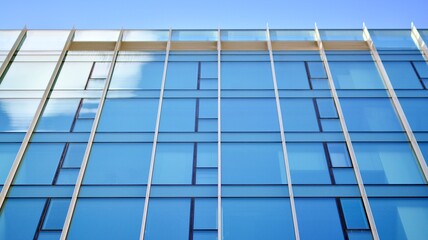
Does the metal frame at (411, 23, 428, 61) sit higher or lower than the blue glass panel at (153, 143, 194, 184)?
higher

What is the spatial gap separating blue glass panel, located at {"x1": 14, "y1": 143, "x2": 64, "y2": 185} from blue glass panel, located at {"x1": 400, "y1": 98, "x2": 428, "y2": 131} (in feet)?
45.0

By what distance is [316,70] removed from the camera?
17453 mm

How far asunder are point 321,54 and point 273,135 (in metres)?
5.76

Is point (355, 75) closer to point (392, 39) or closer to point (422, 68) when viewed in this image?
point (422, 68)

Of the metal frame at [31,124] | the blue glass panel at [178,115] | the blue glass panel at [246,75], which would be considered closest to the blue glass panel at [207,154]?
the blue glass panel at [178,115]

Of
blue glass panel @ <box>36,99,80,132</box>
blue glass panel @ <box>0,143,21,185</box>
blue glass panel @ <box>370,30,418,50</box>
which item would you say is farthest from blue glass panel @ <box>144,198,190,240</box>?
blue glass panel @ <box>370,30,418,50</box>

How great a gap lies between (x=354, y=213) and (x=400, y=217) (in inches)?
58.1

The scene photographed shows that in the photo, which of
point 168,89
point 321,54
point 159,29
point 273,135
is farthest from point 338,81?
point 159,29

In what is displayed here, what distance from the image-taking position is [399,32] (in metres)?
18.6

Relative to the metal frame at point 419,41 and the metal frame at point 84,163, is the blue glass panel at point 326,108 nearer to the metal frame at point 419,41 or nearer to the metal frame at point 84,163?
the metal frame at point 419,41

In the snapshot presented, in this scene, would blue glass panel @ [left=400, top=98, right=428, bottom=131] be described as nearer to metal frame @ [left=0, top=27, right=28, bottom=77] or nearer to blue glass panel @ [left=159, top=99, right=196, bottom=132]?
blue glass panel @ [left=159, top=99, right=196, bottom=132]

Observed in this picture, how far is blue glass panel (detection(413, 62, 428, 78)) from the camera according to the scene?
16953 mm

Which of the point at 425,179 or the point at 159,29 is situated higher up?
the point at 159,29

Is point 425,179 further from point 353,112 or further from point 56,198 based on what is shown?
point 56,198
